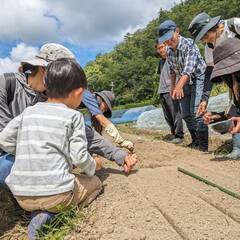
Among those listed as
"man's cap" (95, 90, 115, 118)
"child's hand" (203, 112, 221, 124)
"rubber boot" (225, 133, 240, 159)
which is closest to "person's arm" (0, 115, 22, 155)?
"man's cap" (95, 90, 115, 118)

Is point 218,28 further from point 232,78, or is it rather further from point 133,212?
point 133,212

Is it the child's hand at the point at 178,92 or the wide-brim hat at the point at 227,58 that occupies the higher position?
the wide-brim hat at the point at 227,58

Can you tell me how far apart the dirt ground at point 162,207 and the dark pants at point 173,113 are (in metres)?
2.31

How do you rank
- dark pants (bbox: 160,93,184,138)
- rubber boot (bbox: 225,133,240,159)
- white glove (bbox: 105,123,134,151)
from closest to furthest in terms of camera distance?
white glove (bbox: 105,123,134,151)
rubber boot (bbox: 225,133,240,159)
dark pants (bbox: 160,93,184,138)

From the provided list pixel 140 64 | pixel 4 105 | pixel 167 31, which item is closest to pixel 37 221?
pixel 4 105

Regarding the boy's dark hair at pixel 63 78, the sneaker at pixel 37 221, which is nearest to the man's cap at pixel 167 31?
the boy's dark hair at pixel 63 78

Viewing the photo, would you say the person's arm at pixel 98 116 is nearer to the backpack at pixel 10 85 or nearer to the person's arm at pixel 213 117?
the backpack at pixel 10 85

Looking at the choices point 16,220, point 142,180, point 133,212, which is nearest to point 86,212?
point 133,212

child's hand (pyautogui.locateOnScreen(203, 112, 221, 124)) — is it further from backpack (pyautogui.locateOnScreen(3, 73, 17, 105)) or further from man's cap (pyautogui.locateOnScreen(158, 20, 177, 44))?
backpack (pyautogui.locateOnScreen(3, 73, 17, 105))

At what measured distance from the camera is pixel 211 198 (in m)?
2.51

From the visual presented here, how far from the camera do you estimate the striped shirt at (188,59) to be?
186 inches

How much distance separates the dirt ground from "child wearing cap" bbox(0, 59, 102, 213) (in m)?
0.27

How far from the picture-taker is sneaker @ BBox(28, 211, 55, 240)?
2.13m

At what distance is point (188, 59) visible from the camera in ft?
15.6
